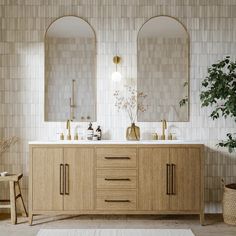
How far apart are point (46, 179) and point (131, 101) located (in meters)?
1.36

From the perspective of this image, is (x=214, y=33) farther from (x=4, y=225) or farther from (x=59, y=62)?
(x=4, y=225)

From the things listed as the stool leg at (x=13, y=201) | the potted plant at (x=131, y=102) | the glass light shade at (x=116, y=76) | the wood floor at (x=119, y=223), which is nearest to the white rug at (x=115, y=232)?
the wood floor at (x=119, y=223)

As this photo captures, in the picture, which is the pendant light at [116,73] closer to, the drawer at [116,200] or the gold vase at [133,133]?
the gold vase at [133,133]

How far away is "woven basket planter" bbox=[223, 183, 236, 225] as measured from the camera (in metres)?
4.83

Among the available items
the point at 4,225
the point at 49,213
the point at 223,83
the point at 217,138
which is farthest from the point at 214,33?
the point at 4,225

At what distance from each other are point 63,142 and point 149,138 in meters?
1.06

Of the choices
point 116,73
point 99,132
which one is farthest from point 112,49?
point 99,132

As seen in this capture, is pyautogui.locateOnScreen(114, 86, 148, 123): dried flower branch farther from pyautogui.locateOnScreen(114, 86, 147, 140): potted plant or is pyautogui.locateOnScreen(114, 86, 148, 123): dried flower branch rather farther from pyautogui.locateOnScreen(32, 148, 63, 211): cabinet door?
pyautogui.locateOnScreen(32, 148, 63, 211): cabinet door

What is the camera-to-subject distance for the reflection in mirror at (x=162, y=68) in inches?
211

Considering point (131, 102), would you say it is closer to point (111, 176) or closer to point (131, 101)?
point (131, 101)

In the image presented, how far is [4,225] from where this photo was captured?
4.88 m

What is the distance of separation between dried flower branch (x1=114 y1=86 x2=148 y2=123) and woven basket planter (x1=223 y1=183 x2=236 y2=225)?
133 centimetres

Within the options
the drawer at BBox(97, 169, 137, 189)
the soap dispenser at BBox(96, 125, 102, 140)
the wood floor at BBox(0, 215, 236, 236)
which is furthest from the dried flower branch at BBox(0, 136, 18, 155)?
the drawer at BBox(97, 169, 137, 189)

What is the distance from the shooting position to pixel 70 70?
5.38m
